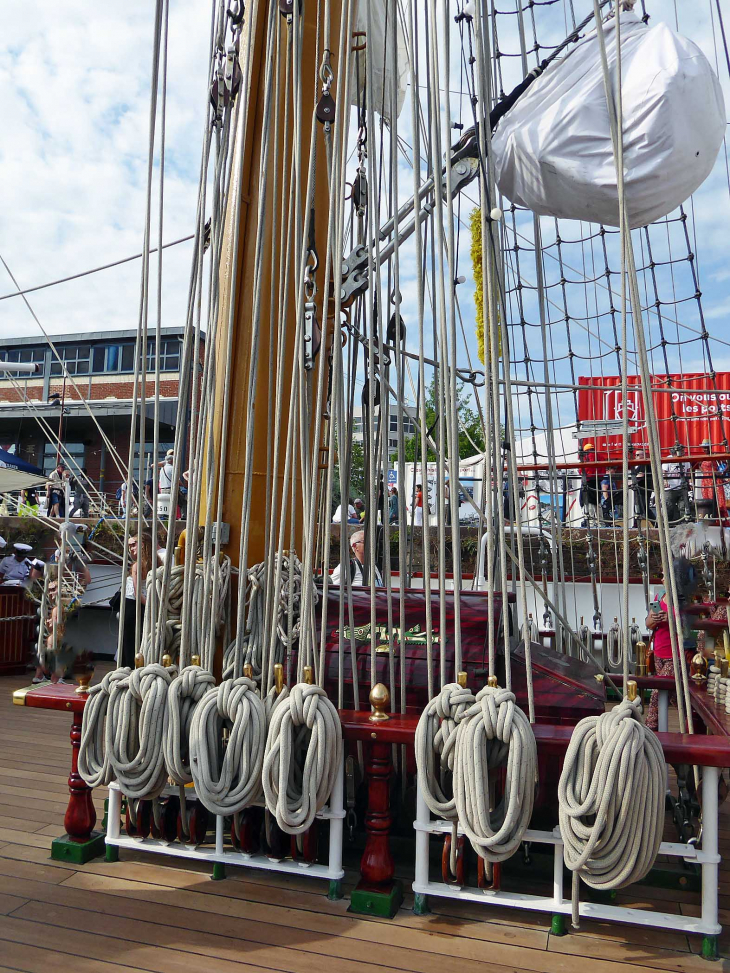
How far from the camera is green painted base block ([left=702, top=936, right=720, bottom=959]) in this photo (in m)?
1.95

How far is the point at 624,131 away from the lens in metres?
2.51

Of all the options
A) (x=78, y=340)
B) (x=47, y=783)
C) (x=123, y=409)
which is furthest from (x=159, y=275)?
(x=78, y=340)

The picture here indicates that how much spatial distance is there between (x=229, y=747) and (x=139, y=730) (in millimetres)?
383

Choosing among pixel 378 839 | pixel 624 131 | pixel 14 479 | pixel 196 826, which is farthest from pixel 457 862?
pixel 14 479

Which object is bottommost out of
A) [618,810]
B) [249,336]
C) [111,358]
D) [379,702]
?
[618,810]

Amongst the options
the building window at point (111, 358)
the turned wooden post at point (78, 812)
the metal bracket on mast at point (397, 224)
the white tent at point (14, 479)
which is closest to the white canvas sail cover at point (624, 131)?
the metal bracket on mast at point (397, 224)

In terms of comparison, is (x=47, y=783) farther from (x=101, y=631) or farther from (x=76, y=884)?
(x=101, y=631)

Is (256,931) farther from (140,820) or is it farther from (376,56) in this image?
(376,56)

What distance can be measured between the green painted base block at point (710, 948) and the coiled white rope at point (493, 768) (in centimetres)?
56

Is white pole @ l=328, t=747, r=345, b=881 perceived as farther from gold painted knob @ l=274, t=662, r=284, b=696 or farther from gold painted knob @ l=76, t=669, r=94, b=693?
gold painted knob @ l=76, t=669, r=94, b=693

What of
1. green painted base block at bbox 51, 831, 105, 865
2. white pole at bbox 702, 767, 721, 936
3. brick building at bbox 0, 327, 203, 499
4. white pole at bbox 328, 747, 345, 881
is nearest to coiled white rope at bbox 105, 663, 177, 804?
green painted base block at bbox 51, 831, 105, 865

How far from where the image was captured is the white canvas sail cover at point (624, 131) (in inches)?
97.3

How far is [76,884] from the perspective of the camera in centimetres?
236

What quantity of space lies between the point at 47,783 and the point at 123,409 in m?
14.5
